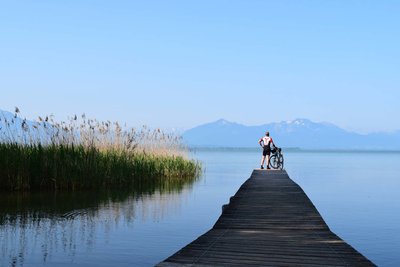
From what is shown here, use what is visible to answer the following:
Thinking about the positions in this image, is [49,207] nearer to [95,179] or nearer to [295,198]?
[95,179]

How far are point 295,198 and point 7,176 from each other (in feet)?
32.6

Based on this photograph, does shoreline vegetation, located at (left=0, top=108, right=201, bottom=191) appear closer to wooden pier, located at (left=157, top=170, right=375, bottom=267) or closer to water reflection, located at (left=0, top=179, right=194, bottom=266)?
water reflection, located at (left=0, top=179, right=194, bottom=266)

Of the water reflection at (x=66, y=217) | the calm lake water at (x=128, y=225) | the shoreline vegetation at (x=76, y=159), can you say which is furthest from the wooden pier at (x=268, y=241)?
the shoreline vegetation at (x=76, y=159)

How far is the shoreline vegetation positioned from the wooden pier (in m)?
8.20

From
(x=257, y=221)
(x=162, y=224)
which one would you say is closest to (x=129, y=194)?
(x=162, y=224)

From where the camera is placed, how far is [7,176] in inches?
762

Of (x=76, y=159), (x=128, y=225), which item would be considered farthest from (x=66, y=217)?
(x=76, y=159)

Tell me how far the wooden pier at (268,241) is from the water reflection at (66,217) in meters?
2.90

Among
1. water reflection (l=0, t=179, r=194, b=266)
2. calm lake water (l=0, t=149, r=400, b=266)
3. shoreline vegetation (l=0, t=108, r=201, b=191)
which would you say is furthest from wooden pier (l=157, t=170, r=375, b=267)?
shoreline vegetation (l=0, t=108, r=201, b=191)

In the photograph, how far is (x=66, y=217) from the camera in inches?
592

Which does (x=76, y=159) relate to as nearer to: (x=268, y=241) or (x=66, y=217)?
(x=66, y=217)

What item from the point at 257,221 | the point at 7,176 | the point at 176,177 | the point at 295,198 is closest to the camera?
the point at 257,221

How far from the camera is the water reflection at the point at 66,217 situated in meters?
10.8

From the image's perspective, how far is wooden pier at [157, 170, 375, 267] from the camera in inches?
303
